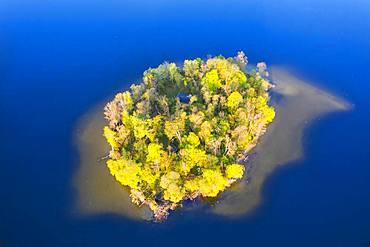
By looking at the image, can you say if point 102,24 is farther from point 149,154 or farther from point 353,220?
point 353,220

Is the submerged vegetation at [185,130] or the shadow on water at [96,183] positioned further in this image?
the submerged vegetation at [185,130]

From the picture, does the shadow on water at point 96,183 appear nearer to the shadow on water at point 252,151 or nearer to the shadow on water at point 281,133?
the shadow on water at point 252,151

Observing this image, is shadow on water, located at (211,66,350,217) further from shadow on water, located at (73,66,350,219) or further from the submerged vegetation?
the submerged vegetation

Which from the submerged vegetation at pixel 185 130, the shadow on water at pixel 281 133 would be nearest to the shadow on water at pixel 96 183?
the submerged vegetation at pixel 185 130

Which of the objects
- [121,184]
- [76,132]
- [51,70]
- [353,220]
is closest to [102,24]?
[51,70]

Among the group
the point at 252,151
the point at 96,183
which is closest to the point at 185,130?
the point at 252,151

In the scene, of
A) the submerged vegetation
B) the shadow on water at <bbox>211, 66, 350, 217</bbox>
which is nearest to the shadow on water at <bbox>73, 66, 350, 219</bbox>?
the shadow on water at <bbox>211, 66, 350, 217</bbox>
